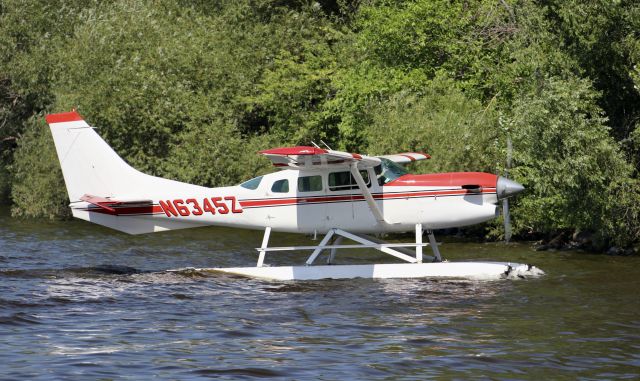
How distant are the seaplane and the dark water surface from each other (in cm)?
38

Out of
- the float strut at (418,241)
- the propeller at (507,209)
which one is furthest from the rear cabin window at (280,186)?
the propeller at (507,209)

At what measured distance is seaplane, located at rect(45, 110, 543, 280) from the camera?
54.4 feet

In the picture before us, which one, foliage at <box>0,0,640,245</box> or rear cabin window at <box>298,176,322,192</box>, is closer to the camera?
rear cabin window at <box>298,176,322,192</box>

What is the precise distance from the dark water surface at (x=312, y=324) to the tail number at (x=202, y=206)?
1.12m

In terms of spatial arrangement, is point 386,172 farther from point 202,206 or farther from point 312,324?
point 312,324

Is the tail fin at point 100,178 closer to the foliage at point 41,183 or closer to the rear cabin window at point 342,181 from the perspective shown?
the rear cabin window at point 342,181

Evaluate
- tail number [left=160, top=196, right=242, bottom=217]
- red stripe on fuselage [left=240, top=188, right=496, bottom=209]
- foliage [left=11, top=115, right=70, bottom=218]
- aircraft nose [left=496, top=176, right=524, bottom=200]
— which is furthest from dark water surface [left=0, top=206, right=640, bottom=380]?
foliage [left=11, top=115, right=70, bottom=218]

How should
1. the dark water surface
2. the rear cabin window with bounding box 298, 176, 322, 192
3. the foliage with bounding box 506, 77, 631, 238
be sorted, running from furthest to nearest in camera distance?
the foliage with bounding box 506, 77, 631, 238 < the rear cabin window with bounding box 298, 176, 322, 192 < the dark water surface

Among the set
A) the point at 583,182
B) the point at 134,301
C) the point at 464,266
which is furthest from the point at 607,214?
the point at 134,301

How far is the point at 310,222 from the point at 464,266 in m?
2.77

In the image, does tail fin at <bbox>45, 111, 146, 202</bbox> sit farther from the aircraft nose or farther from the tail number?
the aircraft nose

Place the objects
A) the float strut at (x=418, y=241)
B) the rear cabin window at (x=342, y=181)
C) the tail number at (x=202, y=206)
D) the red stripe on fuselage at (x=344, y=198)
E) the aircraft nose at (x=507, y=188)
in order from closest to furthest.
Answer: the aircraft nose at (x=507, y=188) → the red stripe on fuselage at (x=344, y=198) → the float strut at (x=418, y=241) → the rear cabin window at (x=342, y=181) → the tail number at (x=202, y=206)

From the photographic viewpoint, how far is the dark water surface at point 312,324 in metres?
10.9

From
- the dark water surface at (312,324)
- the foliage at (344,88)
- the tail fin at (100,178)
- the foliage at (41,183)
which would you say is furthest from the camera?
the foliage at (41,183)
